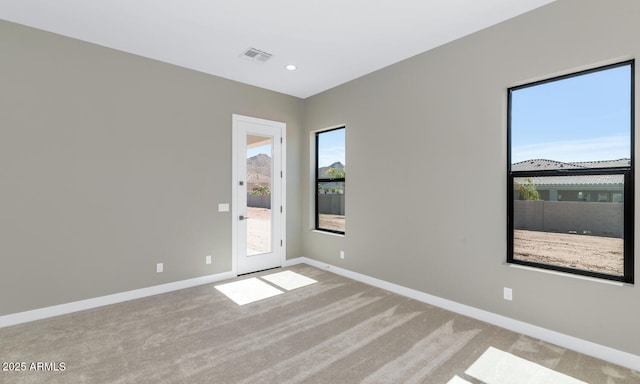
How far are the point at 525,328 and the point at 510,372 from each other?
732mm

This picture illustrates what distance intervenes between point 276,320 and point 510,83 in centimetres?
325

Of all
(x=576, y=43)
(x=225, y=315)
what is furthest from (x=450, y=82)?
(x=225, y=315)

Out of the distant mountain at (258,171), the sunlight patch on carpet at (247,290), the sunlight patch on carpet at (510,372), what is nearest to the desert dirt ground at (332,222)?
the distant mountain at (258,171)

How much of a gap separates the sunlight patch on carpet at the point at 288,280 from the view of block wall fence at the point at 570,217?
8.75ft

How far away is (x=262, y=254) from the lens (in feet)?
15.6

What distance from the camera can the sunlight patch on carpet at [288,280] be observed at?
404 cm

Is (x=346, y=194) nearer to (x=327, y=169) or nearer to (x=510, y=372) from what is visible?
(x=327, y=169)

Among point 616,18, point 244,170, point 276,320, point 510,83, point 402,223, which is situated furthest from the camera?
point 244,170

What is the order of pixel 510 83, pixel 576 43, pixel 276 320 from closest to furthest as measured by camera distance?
pixel 576 43
pixel 510 83
pixel 276 320

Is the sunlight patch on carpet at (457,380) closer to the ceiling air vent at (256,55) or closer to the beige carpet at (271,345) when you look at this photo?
the beige carpet at (271,345)

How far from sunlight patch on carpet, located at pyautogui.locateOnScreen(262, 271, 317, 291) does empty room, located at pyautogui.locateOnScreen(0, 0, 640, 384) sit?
0.16ft

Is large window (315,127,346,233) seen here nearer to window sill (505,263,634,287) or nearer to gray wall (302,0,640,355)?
gray wall (302,0,640,355)

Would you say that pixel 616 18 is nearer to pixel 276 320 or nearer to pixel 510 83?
pixel 510 83

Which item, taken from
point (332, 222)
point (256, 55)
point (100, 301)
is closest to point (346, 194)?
point (332, 222)
